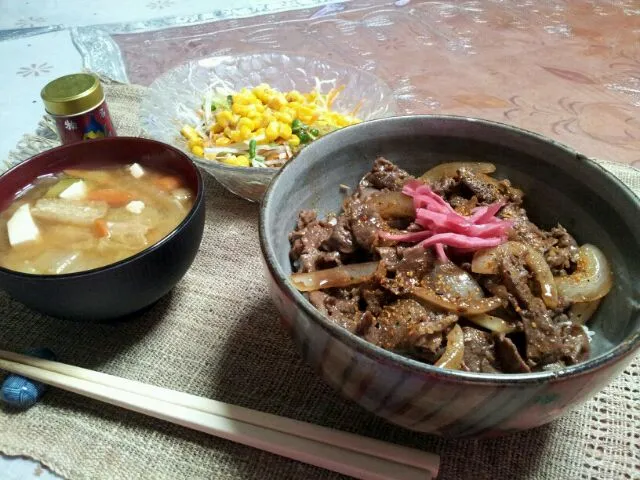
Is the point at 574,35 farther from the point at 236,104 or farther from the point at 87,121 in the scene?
the point at 87,121

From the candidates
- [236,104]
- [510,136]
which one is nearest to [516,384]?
[510,136]

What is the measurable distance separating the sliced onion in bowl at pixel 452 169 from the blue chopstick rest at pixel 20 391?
1.04m

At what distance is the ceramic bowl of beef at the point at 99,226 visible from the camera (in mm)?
1132

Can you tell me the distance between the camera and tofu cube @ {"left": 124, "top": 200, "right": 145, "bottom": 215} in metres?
1.39

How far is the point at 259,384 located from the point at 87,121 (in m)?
1.08

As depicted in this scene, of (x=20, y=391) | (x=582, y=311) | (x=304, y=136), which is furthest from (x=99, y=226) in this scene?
(x=582, y=311)

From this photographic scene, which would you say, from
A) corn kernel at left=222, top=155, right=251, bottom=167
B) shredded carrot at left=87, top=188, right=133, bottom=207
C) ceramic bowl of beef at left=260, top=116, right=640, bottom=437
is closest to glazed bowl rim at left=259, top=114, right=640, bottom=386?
ceramic bowl of beef at left=260, top=116, right=640, bottom=437

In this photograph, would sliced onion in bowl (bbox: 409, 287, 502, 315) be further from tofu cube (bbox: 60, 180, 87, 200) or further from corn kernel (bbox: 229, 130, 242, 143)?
corn kernel (bbox: 229, 130, 242, 143)

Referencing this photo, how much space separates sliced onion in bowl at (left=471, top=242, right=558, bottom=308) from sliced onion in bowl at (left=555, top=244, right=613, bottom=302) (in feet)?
0.12

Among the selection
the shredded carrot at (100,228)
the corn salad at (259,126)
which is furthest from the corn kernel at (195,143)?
the shredded carrot at (100,228)

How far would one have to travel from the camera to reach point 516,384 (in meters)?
0.79

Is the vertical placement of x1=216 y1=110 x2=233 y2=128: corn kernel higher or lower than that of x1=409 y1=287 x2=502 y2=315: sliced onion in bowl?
lower

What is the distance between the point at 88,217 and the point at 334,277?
68 cm

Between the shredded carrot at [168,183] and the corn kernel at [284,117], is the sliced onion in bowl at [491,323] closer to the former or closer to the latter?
the shredded carrot at [168,183]
